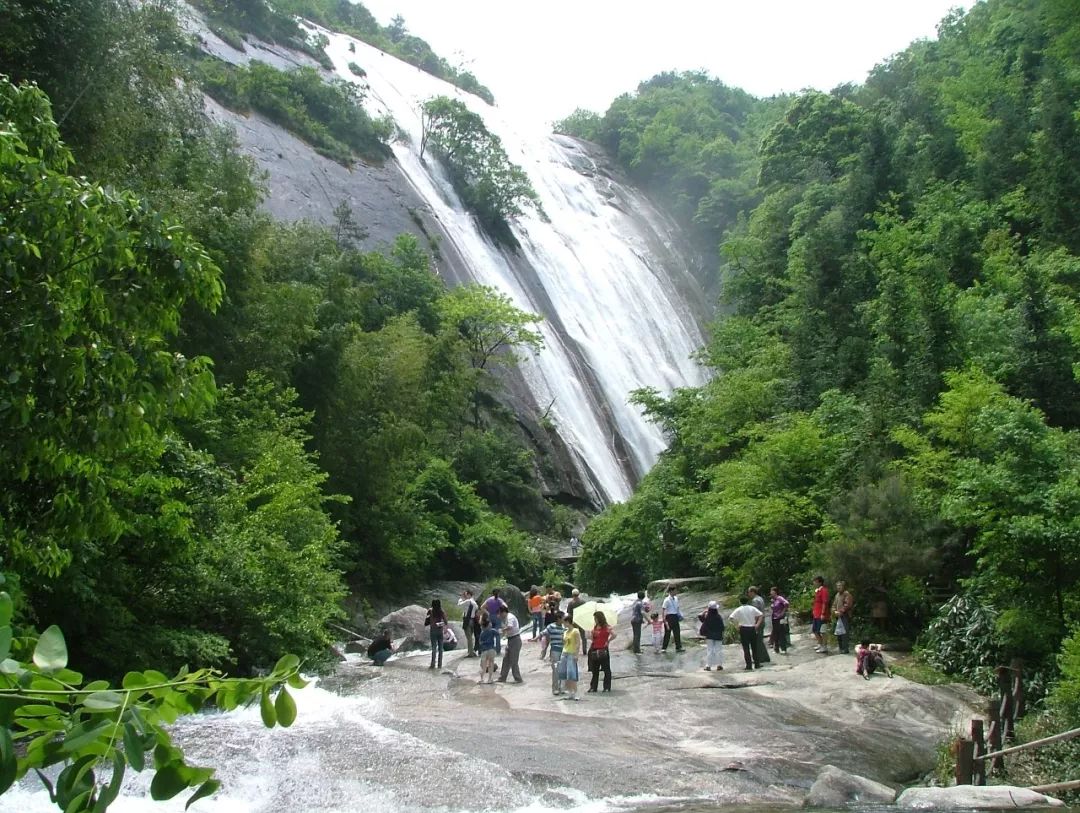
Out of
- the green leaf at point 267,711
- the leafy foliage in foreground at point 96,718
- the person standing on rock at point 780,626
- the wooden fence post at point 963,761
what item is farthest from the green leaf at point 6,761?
the person standing on rock at point 780,626

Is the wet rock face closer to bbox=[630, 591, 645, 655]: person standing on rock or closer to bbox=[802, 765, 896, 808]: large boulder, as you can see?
bbox=[630, 591, 645, 655]: person standing on rock

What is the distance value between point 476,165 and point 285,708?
52.8m

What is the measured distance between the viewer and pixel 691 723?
12531 millimetres

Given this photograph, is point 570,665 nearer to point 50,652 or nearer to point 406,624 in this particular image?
point 406,624

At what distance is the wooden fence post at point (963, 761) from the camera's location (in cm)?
1020

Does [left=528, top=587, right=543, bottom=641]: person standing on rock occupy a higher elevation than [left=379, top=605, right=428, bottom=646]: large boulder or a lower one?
higher

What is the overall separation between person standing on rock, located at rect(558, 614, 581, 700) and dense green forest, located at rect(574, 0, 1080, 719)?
21.3 ft

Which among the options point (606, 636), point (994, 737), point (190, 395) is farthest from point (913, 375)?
point (190, 395)

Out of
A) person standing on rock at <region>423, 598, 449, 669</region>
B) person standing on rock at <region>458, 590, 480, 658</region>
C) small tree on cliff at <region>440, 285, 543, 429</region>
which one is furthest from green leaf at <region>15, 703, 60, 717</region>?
small tree on cliff at <region>440, 285, 543, 429</region>

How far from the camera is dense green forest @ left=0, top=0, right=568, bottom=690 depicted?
6.29 meters

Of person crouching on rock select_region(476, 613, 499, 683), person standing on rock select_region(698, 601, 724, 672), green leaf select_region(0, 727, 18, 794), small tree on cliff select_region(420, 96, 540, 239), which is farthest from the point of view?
small tree on cliff select_region(420, 96, 540, 239)

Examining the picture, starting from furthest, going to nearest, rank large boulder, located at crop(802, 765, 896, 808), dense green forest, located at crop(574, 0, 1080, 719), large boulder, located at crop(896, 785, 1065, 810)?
dense green forest, located at crop(574, 0, 1080, 719) < large boulder, located at crop(802, 765, 896, 808) < large boulder, located at crop(896, 785, 1065, 810)

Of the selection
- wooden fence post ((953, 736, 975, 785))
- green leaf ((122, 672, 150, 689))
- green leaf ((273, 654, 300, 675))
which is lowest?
wooden fence post ((953, 736, 975, 785))

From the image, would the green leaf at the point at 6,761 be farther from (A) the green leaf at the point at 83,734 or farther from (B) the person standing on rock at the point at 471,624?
(B) the person standing on rock at the point at 471,624
